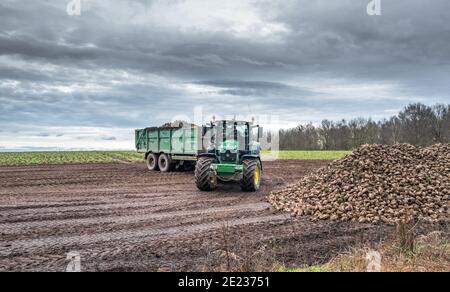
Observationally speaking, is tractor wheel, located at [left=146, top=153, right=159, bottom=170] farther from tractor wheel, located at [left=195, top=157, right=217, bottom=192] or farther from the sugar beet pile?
the sugar beet pile

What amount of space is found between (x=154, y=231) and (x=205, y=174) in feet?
21.9

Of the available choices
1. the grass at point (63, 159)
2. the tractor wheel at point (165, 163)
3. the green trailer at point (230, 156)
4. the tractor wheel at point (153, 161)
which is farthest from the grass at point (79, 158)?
the green trailer at point (230, 156)

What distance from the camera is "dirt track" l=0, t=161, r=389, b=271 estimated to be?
8.02 metres

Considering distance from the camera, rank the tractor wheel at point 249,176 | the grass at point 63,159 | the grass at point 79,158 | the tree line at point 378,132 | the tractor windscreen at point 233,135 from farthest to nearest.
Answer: the tree line at point 378,132 → the grass at point 79,158 → the grass at point 63,159 → the tractor windscreen at point 233,135 → the tractor wheel at point 249,176

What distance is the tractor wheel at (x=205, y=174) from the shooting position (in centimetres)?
1683

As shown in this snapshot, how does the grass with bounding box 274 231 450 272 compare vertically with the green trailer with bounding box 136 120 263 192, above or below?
below

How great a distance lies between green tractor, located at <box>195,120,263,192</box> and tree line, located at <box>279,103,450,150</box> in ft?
140

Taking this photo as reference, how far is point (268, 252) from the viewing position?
851 cm

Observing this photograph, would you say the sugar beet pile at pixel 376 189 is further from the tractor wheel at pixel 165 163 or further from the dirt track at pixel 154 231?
the tractor wheel at pixel 165 163

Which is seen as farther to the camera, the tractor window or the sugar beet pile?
the tractor window

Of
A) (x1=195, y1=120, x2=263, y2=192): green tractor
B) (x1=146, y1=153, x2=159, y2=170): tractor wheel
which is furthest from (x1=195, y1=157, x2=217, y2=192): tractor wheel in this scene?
(x1=146, y1=153, x2=159, y2=170): tractor wheel

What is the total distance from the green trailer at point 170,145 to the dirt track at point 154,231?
5893 millimetres
